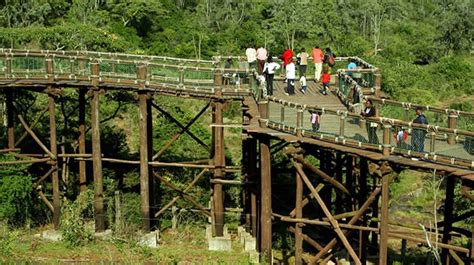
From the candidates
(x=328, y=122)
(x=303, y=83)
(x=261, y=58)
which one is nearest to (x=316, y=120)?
(x=328, y=122)

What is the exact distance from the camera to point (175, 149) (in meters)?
33.8

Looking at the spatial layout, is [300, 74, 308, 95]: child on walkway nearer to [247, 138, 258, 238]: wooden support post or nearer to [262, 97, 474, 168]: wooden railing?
[247, 138, 258, 238]: wooden support post

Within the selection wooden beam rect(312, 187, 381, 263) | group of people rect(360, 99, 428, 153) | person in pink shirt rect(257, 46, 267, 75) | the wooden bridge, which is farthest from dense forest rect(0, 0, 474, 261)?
group of people rect(360, 99, 428, 153)

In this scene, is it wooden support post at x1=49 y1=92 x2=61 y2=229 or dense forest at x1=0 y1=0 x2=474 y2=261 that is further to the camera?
dense forest at x1=0 y1=0 x2=474 y2=261

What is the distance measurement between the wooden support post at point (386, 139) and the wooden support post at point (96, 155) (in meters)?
12.0

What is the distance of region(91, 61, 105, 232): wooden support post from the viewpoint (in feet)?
82.2

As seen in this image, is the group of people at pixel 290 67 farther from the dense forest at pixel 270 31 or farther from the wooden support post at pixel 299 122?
the dense forest at pixel 270 31

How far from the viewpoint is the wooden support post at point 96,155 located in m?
25.0

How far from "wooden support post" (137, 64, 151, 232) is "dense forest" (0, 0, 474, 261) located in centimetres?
98

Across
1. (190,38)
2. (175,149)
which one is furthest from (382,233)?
(190,38)

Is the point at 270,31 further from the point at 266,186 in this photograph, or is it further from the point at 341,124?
the point at 341,124

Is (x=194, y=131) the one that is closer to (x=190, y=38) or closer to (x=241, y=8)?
(x=190, y=38)

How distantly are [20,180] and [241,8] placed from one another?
54.3 m

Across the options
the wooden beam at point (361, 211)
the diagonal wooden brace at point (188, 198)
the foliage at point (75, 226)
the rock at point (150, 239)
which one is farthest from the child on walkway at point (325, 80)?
the foliage at point (75, 226)
